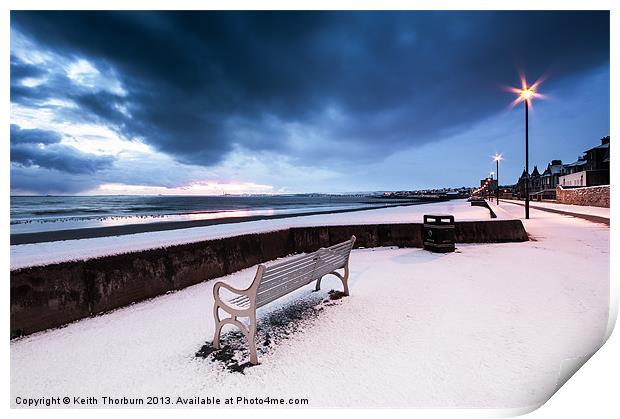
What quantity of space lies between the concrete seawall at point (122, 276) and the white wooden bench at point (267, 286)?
76.1 inches

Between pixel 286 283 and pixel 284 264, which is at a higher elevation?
pixel 284 264

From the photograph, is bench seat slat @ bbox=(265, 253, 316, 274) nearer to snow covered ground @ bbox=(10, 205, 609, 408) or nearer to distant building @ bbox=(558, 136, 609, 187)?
snow covered ground @ bbox=(10, 205, 609, 408)

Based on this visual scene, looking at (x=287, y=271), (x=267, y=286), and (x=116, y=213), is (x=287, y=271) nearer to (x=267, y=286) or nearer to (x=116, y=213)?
(x=267, y=286)

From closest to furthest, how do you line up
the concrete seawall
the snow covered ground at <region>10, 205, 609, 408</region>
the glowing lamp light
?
the snow covered ground at <region>10, 205, 609, 408</region> < the concrete seawall < the glowing lamp light

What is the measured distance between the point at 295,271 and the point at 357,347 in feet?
3.57

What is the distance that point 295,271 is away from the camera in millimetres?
3357

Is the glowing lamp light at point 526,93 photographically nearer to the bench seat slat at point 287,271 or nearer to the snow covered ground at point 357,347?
the snow covered ground at point 357,347

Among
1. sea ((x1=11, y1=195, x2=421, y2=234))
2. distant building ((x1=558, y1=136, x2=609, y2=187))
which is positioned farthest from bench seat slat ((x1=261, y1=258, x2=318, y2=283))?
distant building ((x1=558, y1=136, x2=609, y2=187))

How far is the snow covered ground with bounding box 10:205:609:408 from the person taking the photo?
7.98ft

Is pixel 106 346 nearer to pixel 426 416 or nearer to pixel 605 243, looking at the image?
pixel 426 416

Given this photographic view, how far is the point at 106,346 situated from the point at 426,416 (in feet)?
11.2

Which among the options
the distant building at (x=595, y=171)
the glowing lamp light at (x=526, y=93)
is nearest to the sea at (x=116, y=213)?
the glowing lamp light at (x=526, y=93)

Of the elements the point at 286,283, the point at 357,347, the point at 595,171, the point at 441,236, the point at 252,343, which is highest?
the point at 595,171

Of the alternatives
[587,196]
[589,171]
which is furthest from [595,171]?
[587,196]
